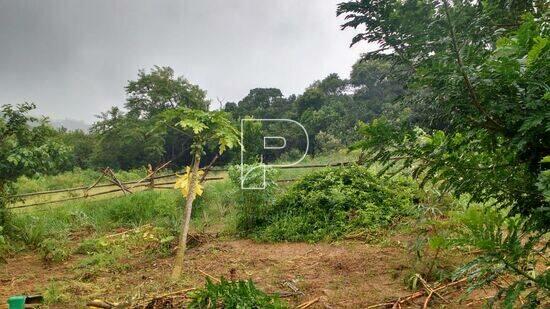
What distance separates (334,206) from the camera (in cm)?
656

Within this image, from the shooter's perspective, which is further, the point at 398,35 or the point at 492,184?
the point at 398,35

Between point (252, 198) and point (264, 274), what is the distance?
2.53 m

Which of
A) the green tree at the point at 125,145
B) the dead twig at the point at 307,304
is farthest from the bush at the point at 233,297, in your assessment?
the green tree at the point at 125,145

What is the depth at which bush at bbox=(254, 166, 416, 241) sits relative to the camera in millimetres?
6113

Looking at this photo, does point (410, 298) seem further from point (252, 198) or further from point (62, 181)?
point (62, 181)

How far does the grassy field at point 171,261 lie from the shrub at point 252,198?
23cm

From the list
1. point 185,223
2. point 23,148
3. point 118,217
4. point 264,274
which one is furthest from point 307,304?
point 118,217

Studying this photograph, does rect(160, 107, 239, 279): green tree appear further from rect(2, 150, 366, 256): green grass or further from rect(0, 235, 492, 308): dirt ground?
rect(2, 150, 366, 256): green grass

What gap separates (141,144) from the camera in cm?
2159

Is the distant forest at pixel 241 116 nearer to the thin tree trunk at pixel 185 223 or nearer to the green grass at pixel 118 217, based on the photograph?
the green grass at pixel 118 217

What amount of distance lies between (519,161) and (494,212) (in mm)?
225

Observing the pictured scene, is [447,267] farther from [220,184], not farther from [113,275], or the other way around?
[220,184]

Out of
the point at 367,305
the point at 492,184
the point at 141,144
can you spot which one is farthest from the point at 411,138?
the point at 141,144

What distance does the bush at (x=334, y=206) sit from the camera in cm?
611
